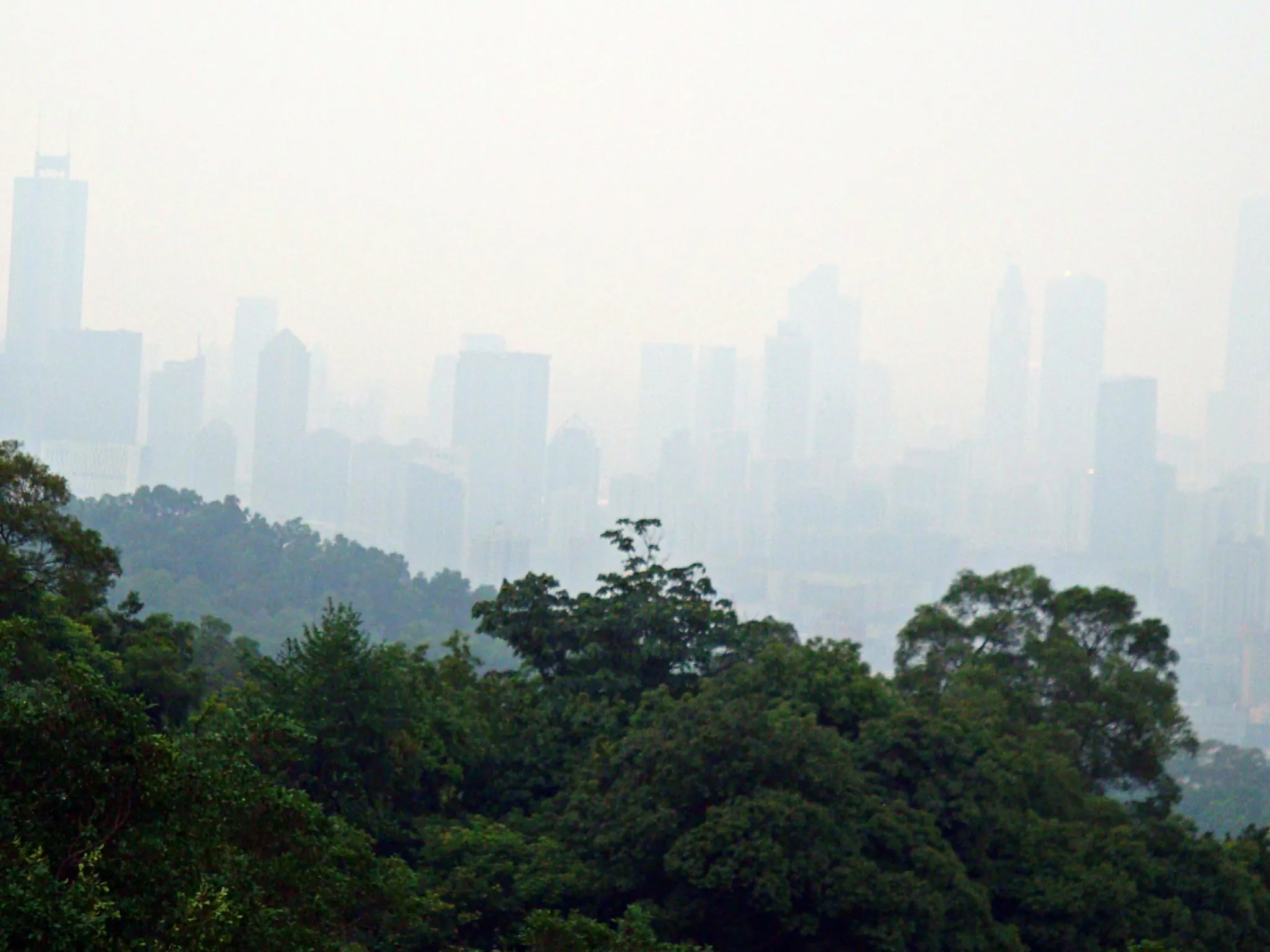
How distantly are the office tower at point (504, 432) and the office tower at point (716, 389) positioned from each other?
12416 mm

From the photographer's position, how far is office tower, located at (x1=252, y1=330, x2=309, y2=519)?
92.8 m

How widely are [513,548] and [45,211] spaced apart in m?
A: 34.9

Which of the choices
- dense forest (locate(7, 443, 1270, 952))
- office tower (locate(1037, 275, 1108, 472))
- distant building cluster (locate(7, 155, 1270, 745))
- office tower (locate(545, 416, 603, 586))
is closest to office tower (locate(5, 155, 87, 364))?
distant building cluster (locate(7, 155, 1270, 745))

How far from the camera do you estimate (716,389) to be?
98750mm

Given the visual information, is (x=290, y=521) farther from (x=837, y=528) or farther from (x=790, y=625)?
(x=837, y=528)

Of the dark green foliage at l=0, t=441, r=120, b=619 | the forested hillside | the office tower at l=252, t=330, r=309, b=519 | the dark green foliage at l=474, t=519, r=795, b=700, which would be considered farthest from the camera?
the office tower at l=252, t=330, r=309, b=519

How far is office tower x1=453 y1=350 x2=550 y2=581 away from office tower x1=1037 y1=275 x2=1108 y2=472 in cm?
3098

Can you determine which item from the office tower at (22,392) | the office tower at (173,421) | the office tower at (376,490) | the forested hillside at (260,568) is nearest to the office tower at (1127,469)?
the office tower at (376,490)

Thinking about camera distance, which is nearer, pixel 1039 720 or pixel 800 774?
pixel 800 774

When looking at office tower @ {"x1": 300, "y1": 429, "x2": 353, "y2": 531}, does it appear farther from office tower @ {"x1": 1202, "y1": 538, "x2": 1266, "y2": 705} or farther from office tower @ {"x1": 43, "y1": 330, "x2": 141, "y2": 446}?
office tower @ {"x1": 1202, "y1": 538, "x2": 1266, "y2": 705}

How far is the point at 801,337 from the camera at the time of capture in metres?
98.0

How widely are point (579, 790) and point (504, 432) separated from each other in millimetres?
79752

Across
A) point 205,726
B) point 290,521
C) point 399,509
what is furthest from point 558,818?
point 399,509

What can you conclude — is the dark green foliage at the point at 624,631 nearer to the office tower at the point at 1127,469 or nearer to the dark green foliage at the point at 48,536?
the dark green foliage at the point at 48,536
